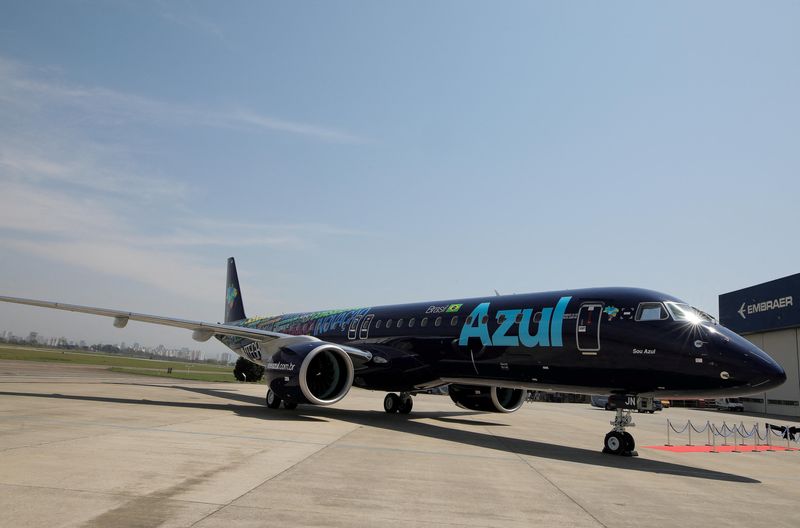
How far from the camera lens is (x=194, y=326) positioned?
66.3 ft

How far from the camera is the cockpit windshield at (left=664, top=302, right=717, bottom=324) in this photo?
38.7 feet

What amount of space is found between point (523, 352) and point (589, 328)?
6.19 ft

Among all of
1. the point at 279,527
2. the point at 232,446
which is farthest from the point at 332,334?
the point at 279,527

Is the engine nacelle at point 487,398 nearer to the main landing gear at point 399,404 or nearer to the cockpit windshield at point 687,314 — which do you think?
the main landing gear at point 399,404

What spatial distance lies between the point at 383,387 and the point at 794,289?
34.7 meters

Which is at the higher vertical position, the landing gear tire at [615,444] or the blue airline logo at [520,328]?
the blue airline logo at [520,328]

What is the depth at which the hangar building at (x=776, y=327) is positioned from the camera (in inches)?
1542

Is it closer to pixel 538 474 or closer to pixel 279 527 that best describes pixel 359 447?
pixel 538 474

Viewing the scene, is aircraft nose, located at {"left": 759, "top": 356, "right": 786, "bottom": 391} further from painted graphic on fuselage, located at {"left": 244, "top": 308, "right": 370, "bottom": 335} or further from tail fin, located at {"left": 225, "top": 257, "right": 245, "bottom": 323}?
tail fin, located at {"left": 225, "top": 257, "right": 245, "bottom": 323}

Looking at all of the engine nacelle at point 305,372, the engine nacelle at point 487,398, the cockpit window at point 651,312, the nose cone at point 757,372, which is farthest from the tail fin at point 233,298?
the nose cone at point 757,372

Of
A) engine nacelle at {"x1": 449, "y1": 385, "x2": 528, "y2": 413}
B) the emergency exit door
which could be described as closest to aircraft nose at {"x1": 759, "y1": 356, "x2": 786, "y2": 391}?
the emergency exit door

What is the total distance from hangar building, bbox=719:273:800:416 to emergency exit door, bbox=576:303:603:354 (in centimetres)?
2939

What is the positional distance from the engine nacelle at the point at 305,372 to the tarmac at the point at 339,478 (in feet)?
4.29

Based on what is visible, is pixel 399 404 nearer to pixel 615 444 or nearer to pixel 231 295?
pixel 615 444
